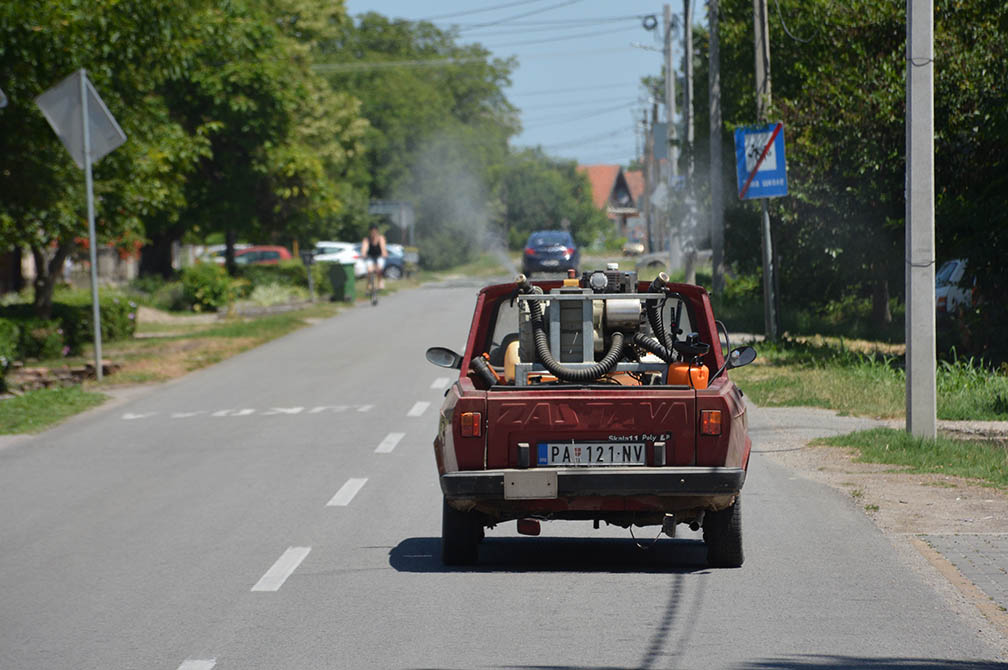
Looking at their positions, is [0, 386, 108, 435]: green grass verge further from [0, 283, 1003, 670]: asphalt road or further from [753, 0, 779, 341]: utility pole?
[753, 0, 779, 341]: utility pole

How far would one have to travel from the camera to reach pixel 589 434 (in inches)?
301

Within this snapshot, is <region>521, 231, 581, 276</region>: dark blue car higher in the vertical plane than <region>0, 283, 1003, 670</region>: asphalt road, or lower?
higher

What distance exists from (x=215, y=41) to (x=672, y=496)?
24.6 metres

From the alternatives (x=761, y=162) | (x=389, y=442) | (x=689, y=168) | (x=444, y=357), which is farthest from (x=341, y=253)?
(x=444, y=357)

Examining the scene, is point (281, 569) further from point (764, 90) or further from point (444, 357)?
point (764, 90)

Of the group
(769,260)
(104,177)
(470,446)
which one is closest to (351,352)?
(104,177)

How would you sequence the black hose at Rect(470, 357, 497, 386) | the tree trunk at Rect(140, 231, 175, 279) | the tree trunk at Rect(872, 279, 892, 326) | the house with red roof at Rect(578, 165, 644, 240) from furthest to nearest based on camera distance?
the house with red roof at Rect(578, 165, 644, 240)
the tree trunk at Rect(140, 231, 175, 279)
the tree trunk at Rect(872, 279, 892, 326)
the black hose at Rect(470, 357, 497, 386)

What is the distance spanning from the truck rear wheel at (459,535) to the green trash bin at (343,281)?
32565mm

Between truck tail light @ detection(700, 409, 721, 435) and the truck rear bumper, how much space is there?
189mm

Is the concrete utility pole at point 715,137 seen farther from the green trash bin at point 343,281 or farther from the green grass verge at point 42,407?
the green trash bin at point 343,281

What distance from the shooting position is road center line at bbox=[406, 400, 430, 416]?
16.0 m

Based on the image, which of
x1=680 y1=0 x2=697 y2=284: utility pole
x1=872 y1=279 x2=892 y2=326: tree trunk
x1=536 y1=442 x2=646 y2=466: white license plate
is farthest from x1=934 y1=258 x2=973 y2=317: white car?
x1=536 y1=442 x2=646 y2=466: white license plate

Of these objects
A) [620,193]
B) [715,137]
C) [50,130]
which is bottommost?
[715,137]

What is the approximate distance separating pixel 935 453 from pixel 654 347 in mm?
4519
